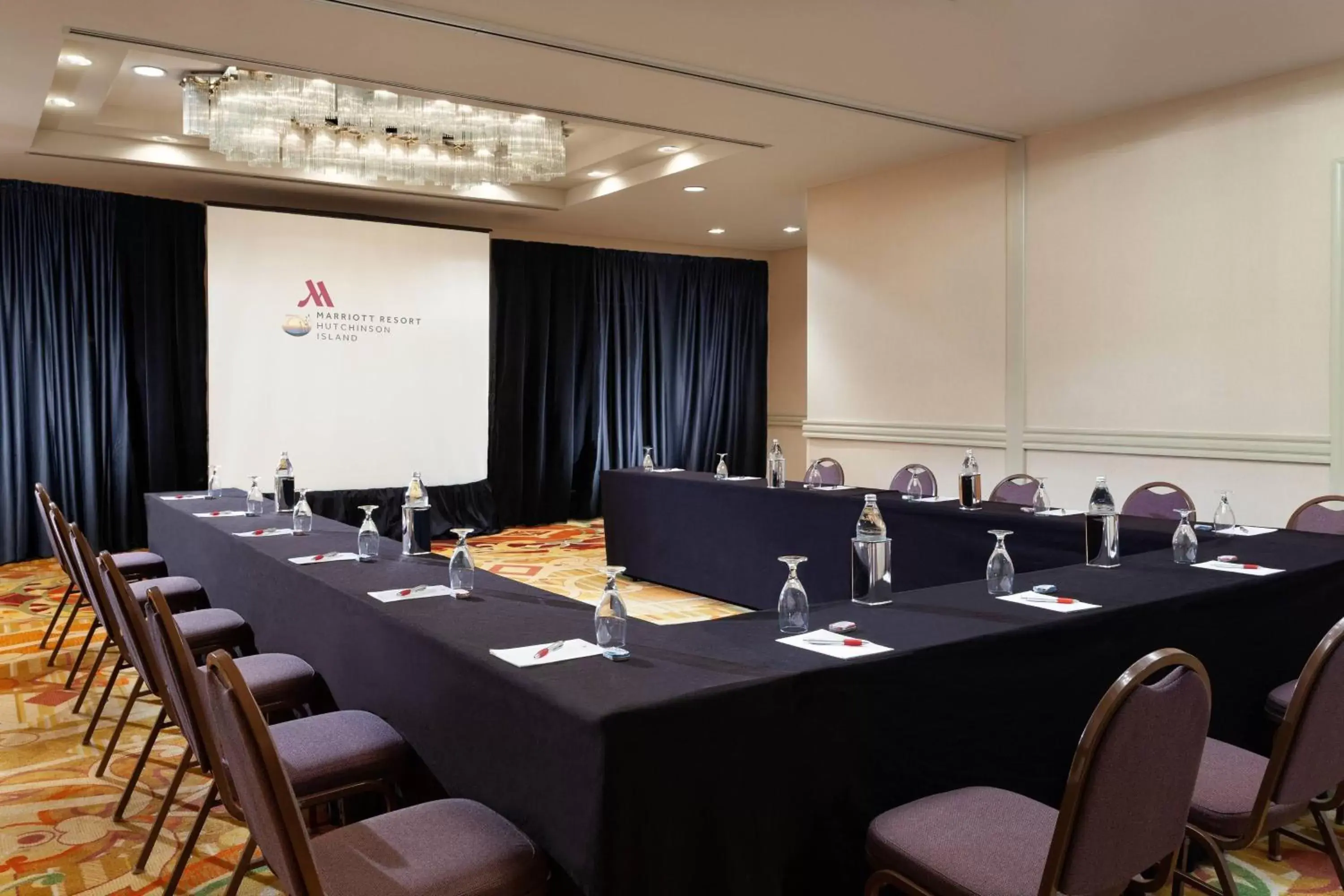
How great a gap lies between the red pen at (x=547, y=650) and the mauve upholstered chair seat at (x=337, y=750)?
49 cm

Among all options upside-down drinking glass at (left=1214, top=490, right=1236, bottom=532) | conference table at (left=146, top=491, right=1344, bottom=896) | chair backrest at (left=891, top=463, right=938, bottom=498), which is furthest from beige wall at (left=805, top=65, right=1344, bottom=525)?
conference table at (left=146, top=491, right=1344, bottom=896)

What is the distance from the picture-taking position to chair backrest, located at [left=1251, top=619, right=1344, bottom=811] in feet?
6.06

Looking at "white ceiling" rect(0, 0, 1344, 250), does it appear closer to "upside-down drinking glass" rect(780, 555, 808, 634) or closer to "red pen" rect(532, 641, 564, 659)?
"upside-down drinking glass" rect(780, 555, 808, 634)

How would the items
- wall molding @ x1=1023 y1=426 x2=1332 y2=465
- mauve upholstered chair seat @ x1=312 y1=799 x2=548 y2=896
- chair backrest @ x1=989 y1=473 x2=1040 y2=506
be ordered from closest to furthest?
mauve upholstered chair seat @ x1=312 y1=799 x2=548 y2=896, wall molding @ x1=1023 y1=426 x2=1332 y2=465, chair backrest @ x1=989 y1=473 x2=1040 y2=506

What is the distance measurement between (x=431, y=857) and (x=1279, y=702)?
2.29 m

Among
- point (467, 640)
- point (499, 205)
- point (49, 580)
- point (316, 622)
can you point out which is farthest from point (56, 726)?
point (499, 205)

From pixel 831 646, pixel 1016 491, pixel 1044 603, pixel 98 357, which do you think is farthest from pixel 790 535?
pixel 98 357

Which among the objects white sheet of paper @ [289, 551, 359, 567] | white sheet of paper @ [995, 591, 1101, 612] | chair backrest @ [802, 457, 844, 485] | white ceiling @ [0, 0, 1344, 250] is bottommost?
white sheet of paper @ [995, 591, 1101, 612]

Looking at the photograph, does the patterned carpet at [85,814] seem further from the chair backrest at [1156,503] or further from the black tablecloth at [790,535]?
the chair backrest at [1156,503]

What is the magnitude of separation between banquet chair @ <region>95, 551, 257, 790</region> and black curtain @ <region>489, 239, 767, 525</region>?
18.8 ft

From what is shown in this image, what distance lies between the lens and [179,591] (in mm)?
4074

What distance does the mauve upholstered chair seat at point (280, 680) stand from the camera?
8.91 ft

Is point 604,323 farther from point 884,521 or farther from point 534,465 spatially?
point 884,521

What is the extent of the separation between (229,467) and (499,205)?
306 centimetres
